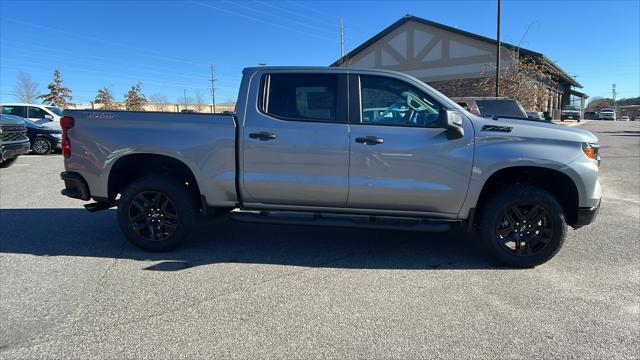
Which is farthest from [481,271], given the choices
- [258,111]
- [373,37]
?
[373,37]

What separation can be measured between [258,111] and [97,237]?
275cm

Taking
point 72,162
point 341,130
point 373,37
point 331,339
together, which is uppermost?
point 373,37

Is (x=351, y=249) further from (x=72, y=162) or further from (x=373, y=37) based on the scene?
(x=373, y=37)

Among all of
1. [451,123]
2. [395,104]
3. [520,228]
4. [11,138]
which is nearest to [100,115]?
[395,104]

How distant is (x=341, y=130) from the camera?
4.31m

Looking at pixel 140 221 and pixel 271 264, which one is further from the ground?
pixel 140 221

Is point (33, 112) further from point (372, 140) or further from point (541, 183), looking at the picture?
point (541, 183)

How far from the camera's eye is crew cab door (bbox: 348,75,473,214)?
13.8ft

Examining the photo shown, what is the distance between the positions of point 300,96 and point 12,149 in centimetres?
959

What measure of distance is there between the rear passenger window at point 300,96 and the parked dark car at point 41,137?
1447 cm

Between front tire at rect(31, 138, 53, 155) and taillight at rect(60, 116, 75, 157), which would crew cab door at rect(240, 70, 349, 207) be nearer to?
taillight at rect(60, 116, 75, 157)

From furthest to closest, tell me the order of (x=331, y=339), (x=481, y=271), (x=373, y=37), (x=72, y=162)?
1. (x=373, y=37)
2. (x=72, y=162)
3. (x=481, y=271)
4. (x=331, y=339)

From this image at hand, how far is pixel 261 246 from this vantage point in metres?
4.98

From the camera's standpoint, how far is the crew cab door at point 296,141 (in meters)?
4.33
